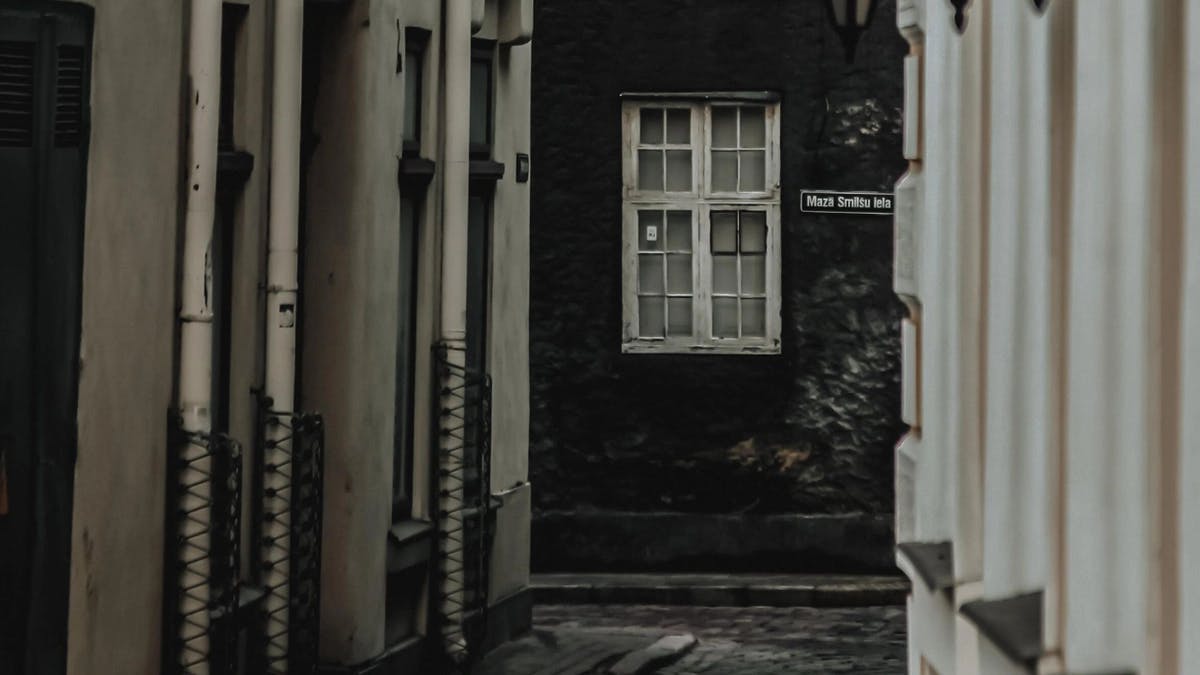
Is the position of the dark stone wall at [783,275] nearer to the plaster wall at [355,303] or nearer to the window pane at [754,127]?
the window pane at [754,127]

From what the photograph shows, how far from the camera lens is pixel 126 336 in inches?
316

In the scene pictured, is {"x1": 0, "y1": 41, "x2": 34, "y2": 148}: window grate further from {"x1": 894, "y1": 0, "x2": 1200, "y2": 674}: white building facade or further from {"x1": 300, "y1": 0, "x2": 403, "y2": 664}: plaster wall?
{"x1": 300, "y1": 0, "x2": 403, "y2": 664}: plaster wall

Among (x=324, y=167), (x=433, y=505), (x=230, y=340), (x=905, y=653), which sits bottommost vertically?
(x=905, y=653)

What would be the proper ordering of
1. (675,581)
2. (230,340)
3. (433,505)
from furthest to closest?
(675,581)
(433,505)
(230,340)

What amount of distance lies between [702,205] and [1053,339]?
12.2m

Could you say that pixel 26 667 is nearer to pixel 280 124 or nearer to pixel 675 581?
pixel 280 124

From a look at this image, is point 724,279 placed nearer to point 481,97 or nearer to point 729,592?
point 729,592

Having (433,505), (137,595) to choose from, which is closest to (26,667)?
(137,595)

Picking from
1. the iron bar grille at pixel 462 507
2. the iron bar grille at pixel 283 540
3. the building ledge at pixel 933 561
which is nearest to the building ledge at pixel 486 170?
the iron bar grille at pixel 462 507

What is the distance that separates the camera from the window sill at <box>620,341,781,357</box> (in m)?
17.4

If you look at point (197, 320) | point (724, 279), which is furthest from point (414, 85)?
point (724, 279)

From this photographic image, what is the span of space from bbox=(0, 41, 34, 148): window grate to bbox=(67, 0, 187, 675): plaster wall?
31 cm

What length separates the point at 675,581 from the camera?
1680cm

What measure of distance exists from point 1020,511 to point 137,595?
3.75 meters
